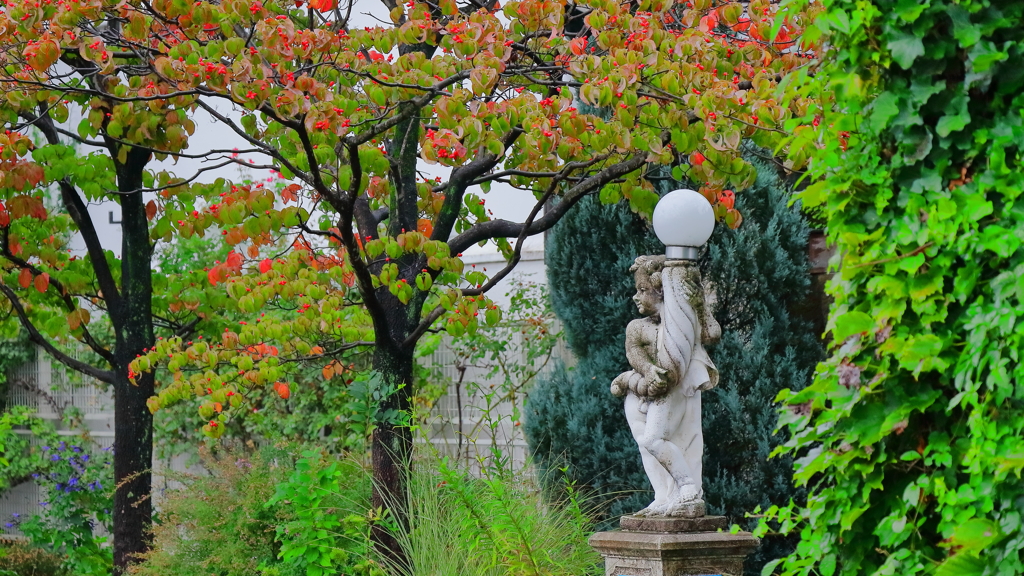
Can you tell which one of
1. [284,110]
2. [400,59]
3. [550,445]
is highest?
[400,59]

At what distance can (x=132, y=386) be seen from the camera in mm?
7457

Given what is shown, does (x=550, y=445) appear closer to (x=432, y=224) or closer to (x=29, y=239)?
(x=432, y=224)

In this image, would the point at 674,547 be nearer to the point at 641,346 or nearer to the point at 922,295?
the point at 641,346

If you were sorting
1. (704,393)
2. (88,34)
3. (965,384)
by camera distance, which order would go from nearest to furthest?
(965,384), (88,34), (704,393)

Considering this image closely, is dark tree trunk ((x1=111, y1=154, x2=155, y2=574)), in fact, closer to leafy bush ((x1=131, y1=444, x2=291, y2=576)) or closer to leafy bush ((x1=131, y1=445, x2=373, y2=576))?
leafy bush ((x1=131, y1=445, x2=373, y2=576))

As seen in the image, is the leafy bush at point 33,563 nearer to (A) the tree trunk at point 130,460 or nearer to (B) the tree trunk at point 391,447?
(A) the tree trunk at point 130,460

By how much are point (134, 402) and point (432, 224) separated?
240cm

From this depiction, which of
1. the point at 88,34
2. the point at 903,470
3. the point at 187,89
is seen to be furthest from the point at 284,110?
the point at 903,470

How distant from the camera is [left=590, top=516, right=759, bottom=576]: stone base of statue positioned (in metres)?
4.66

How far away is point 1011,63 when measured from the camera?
231 centimetres

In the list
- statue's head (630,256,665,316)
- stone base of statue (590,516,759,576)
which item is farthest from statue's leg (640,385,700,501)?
statue's head (630,256,665,316)

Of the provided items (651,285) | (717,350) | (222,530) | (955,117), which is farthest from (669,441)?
(222,530)

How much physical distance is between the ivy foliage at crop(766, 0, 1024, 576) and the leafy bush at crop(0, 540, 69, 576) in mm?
7990

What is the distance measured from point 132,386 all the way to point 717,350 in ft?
13.0
